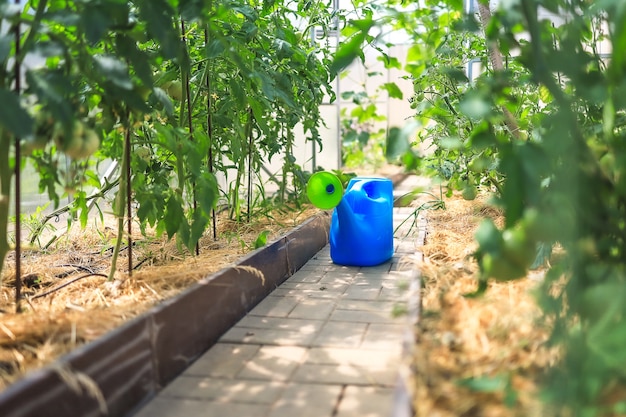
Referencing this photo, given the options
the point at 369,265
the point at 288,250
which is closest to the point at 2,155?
the point at 288,250

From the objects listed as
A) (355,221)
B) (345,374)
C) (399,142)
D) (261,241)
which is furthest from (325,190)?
(399,142)

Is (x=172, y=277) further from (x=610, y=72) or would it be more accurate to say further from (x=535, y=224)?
(x=610, y=72)

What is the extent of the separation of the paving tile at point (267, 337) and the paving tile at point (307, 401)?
1.06ft

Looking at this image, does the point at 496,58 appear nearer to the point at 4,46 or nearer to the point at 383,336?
the point at 383,336

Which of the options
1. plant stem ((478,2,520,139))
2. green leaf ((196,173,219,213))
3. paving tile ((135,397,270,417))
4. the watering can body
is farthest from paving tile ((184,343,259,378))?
plant stem ((478,2,520,139))

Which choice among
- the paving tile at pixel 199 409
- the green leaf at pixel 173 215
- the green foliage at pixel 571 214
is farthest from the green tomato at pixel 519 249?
the green leaf at pixel 173 215

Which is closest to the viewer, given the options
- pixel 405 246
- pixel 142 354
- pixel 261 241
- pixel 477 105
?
pixel 477 105

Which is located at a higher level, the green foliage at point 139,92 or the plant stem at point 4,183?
the green foliage at point 139,92

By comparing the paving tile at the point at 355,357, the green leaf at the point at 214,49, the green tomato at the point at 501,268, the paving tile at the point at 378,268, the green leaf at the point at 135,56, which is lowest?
the paving tile at the point at 355,357

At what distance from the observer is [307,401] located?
1.40m

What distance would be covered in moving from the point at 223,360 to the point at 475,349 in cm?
70

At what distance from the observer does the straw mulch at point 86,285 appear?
1.42m

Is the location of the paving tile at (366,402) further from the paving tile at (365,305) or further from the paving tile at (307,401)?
the paving tile at (365,305)

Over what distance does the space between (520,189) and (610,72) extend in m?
0.26
